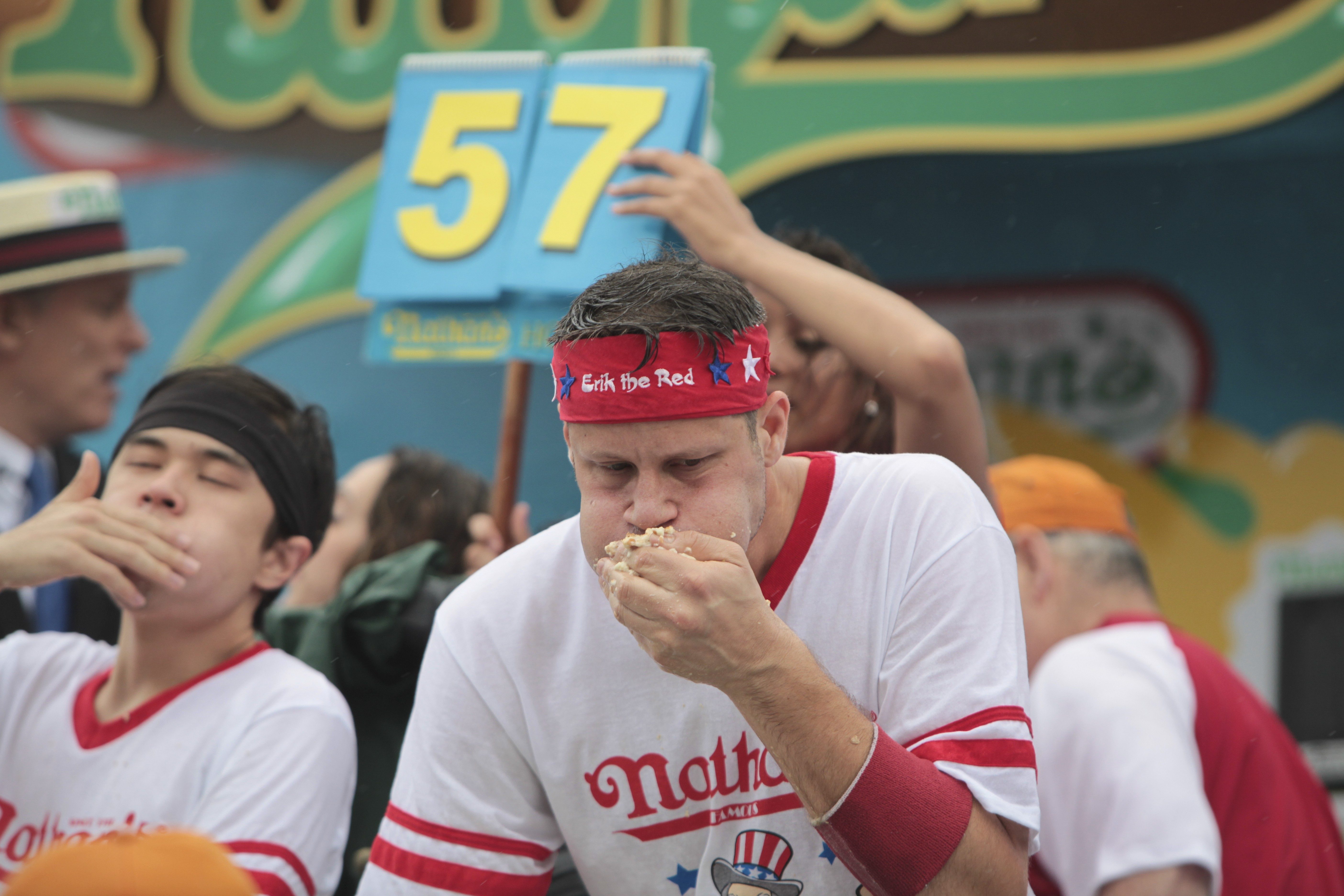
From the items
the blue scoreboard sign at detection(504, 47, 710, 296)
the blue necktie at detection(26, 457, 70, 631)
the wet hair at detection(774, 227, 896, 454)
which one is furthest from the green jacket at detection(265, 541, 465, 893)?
the wet hair at detection(774, 227, 896, 454)

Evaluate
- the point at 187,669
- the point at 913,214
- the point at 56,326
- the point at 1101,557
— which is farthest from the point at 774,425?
the point at 913,214

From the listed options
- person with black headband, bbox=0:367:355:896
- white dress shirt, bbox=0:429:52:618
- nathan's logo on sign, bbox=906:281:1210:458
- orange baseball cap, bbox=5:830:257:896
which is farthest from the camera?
nathan's logo on sign, bbox=906:281:1210:458

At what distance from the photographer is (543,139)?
318 centimetres

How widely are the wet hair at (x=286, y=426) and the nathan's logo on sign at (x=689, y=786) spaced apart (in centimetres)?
100

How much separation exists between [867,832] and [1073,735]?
4.80 feet

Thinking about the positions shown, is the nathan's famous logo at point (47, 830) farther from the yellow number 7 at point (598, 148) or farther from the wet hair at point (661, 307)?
the yellow number 7 at point (598, 148)

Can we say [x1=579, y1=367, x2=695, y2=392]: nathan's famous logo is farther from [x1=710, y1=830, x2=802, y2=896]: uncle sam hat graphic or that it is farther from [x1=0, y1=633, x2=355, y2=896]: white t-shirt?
[x1=0, y1=633, x2=355, y2=896]: white t-shirt

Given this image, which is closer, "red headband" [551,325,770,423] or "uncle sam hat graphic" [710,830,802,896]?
"red headband" [551,325,770,423]

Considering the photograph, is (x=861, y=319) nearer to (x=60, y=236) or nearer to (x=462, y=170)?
(x=462, y=170)

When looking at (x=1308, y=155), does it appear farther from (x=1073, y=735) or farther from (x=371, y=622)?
(x=371, y=622)

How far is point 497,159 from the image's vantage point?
3203 mm

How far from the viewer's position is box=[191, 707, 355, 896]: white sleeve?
2.27 m

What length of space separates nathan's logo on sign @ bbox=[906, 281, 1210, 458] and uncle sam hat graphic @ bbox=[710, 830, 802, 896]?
177 inches

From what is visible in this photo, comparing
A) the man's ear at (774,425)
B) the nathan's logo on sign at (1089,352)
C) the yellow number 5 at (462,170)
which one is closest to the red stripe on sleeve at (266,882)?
the man's ear at (774,425)
